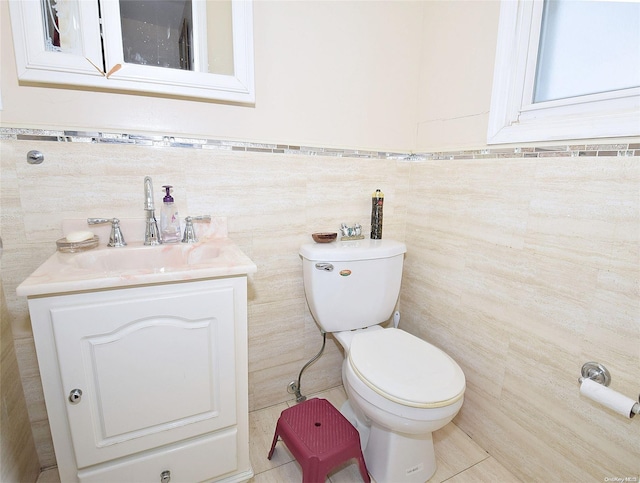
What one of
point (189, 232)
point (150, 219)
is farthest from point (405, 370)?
point (150, 219)

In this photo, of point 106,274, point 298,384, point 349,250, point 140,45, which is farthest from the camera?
point 298,384

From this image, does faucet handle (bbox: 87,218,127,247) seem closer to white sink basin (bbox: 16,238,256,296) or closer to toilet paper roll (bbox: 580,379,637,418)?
white sink basin (bbox: 16,238,256,296)

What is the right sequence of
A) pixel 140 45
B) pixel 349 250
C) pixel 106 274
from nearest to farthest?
pixel 106 274 < pixel 140 45 < pixel 349 250

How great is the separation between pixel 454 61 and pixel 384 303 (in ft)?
3.40

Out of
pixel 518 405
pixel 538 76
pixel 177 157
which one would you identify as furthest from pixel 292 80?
pixel 518 405

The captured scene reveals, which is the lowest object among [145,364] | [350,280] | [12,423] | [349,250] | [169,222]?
[12,423]

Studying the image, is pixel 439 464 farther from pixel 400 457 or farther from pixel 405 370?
pixel 405 370

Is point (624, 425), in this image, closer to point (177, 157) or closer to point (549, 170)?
point (549, 170)

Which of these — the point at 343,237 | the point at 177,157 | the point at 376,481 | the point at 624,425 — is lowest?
the point at 376,481

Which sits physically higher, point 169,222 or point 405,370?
point 169,222

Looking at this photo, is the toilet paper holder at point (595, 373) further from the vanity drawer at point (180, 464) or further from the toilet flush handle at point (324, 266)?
the vanity drawer at point (180, 464)

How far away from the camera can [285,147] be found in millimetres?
1326

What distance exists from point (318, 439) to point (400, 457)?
292 mm

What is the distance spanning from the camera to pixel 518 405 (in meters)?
1.17
